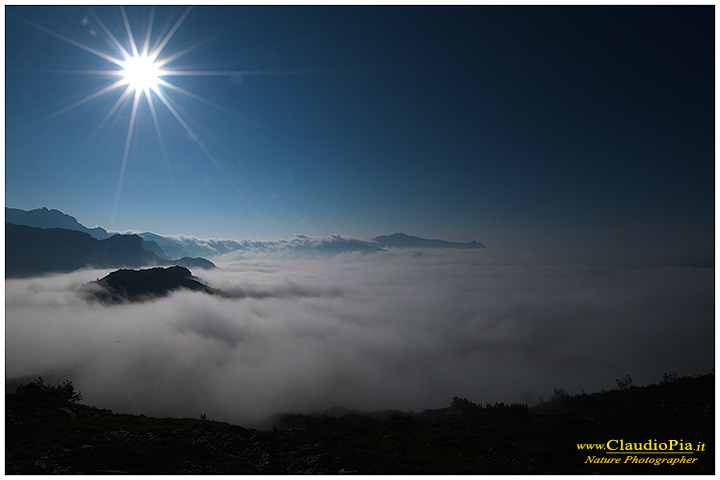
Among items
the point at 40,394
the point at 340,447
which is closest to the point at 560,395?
the point at 340,447

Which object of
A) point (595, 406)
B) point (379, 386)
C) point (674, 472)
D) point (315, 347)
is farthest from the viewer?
point (315, 347)

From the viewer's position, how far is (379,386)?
127312 millimetres

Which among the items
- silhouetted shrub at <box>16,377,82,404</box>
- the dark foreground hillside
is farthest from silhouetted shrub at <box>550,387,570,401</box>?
silhouetted shrub at <box>16,377,82,404</box>

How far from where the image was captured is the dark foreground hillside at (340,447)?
49.7 feet

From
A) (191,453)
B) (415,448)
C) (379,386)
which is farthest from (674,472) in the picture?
(379,386)

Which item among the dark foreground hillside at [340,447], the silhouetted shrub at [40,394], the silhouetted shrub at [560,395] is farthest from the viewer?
the silhouetted shrub at [560,395]

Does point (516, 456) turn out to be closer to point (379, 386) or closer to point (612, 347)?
point (379, 386)

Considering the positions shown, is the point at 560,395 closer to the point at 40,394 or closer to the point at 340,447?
the point at 340,447

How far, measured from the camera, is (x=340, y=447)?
62.8ft

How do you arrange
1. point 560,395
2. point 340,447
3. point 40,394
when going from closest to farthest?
point 340,447
point 40,394
point 560,395

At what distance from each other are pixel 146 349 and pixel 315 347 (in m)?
92.1

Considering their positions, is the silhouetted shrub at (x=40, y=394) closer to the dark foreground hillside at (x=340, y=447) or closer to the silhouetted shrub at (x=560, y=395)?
the dark foreground hillside at (x=340, y=447)

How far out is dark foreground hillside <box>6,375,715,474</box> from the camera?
1514 cm

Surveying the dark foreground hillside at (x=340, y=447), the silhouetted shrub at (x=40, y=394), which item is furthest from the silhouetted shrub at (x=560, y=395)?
the silhouetted shrub at (x=40, y=394)
